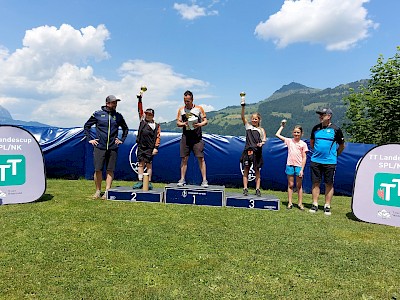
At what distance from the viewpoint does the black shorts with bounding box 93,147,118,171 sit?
6.50 metres

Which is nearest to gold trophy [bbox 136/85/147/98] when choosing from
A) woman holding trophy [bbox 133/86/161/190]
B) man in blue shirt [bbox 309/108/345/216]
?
woman holding trophy [bbox 133/86/161/190]

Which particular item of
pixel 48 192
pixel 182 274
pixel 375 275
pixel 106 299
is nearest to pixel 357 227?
pixel 375 275

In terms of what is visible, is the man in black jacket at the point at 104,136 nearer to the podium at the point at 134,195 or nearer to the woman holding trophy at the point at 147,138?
the podium at the point at 134,195

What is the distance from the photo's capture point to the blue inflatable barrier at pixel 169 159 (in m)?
9.61

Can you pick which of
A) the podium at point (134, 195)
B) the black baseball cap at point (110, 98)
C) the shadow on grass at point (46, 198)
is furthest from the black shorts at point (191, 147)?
the shadow on grass at point (46, 198)

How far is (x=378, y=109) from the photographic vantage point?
2033 centimetres

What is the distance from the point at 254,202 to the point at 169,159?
4.48 m

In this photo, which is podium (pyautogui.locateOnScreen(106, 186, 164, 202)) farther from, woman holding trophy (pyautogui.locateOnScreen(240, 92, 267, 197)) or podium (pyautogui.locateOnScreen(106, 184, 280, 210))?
woman holding trophy (pyautogui.locateOnScreen(240, 92, 267, 197))

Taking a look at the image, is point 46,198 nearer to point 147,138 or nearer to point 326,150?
point 147,138

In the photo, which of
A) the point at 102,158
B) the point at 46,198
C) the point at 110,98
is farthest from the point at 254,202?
the point at 46,198

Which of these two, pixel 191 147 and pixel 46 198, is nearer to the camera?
pixel 46 198

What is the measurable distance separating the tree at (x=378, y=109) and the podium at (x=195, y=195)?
1636 cm

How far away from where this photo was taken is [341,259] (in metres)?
3.72

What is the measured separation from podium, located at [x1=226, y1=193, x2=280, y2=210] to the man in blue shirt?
2.53ft
